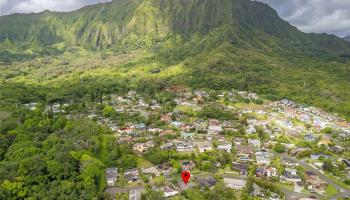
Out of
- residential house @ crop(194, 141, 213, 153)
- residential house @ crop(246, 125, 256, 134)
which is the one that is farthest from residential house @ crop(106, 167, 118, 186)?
residential house @ crop(246, 125, 256, 134)

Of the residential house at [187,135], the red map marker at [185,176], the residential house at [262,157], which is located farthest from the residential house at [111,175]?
the residential house at [262,157]

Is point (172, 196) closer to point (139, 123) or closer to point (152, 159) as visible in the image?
point (152, 159)

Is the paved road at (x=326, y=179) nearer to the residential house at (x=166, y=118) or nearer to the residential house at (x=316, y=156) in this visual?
the residential house at (x=316, y=156)

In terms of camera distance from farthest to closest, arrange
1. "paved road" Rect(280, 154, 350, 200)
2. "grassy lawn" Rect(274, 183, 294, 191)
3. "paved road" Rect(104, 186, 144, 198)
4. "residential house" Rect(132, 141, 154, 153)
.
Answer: "residential house" Rect(132, 141, 154, 153)
"grassy lawn" Rect(274, 183, 294, 191)
"paved road" Rect(280, 154, 350, 200)
"paved road" Rect(104, 186, 144, 198)

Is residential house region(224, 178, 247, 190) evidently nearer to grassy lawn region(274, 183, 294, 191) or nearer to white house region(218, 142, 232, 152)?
grassy lawn region(274, 183, 294, 191)

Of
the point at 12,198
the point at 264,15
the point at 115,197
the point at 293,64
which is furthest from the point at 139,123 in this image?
the point at 264,15
